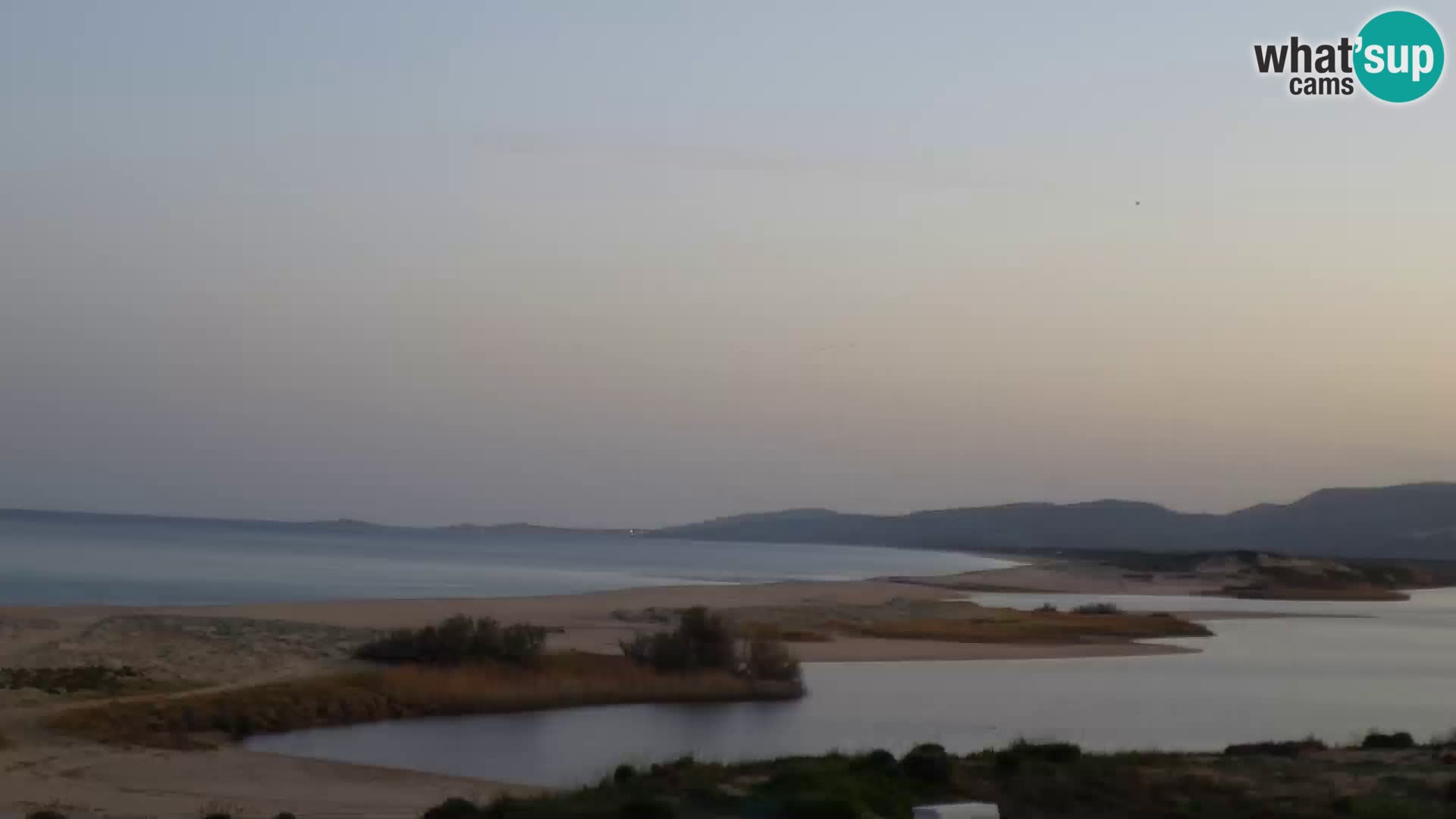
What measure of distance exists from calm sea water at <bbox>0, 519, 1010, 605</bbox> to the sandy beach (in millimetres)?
6745

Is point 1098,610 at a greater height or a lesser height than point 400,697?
greater

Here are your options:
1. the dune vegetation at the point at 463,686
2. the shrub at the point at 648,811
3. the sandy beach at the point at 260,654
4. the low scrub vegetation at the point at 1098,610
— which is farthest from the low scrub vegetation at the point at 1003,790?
the low scrub vegetation at the point at 1098,610

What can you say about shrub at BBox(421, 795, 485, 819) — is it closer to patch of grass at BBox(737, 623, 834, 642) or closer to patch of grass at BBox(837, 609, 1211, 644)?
patch of grass at BBox(737, 623, 834, 642)

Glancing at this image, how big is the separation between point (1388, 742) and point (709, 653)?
528 inches

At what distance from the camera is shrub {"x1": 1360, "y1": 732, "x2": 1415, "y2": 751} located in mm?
17734

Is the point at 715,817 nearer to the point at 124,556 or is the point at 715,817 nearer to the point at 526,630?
the point at 526,630

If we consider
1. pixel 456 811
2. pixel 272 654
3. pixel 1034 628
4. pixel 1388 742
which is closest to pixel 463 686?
pixel 272 654

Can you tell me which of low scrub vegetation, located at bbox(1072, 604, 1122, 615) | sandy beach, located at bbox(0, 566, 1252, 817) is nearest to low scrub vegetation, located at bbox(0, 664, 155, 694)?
sandy beach, located at bbox(0, 566, 1252, 817)

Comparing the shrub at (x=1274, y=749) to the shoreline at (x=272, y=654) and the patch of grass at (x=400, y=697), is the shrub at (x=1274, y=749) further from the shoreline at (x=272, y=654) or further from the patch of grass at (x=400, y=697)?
the patch of grass at (x=400, y=697)

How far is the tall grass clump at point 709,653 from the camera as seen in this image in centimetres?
2892

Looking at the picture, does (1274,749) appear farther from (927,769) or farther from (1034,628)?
(1034,628)

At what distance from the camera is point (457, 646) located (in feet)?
91.5

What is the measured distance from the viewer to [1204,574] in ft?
292

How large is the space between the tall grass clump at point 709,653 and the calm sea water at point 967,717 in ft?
3.04
